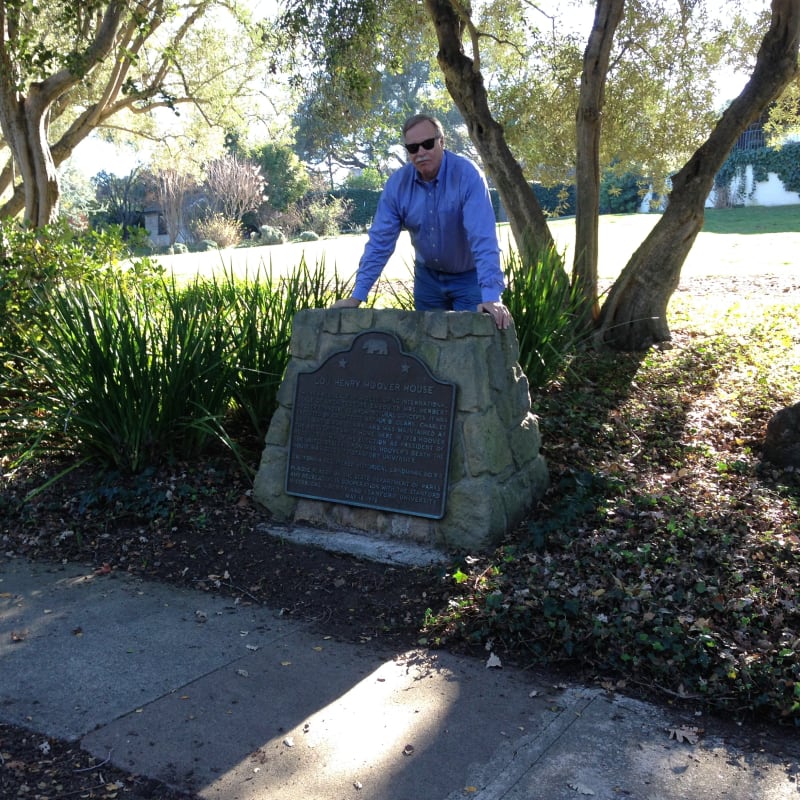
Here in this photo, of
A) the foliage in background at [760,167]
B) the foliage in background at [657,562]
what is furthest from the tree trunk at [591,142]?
the foliage in background at [760,167]

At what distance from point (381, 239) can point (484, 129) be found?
4007 mm

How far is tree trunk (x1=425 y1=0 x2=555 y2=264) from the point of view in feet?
27.2

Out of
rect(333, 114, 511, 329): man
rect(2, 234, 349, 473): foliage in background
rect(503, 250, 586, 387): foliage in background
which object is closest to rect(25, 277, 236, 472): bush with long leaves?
rect(2, 234, 349, 473): foliage in background

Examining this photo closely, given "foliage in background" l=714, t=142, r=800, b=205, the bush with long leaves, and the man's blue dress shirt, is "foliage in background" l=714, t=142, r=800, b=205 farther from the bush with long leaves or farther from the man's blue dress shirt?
the bush with long leaves

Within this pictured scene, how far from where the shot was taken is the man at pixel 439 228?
4598mm

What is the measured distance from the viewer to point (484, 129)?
335 inches

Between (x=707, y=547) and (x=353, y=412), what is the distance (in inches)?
75.9

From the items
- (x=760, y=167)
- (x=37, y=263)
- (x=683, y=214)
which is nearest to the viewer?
(x=37, y=263)

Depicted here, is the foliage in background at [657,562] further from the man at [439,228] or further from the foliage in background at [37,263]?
the foliage in background at [37,263]

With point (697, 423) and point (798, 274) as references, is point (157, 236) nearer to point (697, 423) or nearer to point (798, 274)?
point (798, 274)

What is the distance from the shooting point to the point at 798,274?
44.7 ft

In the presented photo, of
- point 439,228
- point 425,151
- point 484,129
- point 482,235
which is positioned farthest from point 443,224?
point 484,129

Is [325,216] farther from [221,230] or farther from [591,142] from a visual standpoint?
[591,142]

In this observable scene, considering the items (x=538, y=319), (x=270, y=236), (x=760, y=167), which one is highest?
(x=760, y=167)
